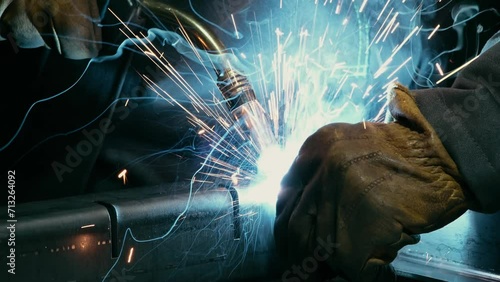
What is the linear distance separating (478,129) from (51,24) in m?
1.33

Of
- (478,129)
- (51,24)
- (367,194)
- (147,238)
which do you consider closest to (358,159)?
(367,194)

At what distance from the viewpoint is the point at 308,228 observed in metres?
1.11

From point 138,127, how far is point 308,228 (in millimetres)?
1377

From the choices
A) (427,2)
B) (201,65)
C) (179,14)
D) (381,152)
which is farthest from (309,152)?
(427,2)

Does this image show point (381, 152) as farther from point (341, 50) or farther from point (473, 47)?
point (473, 47)

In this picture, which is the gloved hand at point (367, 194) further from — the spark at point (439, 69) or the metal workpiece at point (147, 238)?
the spark at point (439, 69)

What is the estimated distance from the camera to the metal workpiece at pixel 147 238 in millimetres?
1468

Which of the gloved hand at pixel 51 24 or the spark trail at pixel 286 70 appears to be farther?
the spark trail at pixel 286 70

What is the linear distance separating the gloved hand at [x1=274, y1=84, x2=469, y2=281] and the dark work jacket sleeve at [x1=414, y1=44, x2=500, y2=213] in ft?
0.09

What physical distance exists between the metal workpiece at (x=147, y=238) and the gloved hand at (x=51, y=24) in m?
0.52

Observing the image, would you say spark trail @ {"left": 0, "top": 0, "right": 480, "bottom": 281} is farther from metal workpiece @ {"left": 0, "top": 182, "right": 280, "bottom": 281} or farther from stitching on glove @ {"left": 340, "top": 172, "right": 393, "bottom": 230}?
stitching on glove @ {"left": 340, "top": 172, "right": 393, "bottom": 230}

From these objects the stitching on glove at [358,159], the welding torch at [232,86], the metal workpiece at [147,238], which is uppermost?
the welding torch at [232,86]

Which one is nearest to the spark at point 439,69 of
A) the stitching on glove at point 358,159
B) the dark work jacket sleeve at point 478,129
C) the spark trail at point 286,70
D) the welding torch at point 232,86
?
the spark trail at point 286,70

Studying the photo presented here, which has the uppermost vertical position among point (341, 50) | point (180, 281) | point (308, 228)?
point (341, 50)
